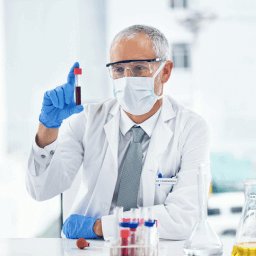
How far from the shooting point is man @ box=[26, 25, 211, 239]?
1.61 meters

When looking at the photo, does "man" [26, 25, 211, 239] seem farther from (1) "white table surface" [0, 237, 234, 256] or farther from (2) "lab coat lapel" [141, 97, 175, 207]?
(1) "white table surface" [0, 237, 234, 256]

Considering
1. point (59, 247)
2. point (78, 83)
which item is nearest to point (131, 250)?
point (59, 247)

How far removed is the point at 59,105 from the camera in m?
1.47

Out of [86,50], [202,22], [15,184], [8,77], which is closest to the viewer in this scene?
[15,184]

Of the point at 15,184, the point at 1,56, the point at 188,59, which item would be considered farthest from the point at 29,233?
the point at 188,59

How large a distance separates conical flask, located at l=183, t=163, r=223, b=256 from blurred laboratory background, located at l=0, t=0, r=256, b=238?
5912mm

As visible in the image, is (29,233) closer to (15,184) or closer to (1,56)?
(15,184)

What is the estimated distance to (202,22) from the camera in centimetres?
727

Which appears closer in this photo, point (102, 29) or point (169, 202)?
point (169, 202)

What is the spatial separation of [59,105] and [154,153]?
575 mm

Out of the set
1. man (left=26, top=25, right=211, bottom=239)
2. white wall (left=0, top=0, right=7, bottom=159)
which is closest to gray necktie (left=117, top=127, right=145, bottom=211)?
man (left=26, top=25, right=211, bottom=239)

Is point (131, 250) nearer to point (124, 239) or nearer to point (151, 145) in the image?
point (124, 239)

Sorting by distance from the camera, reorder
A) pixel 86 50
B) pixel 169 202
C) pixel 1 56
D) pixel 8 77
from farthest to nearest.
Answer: pixel 86 50 < pixel 8 77 < pixel 1 56 < pixel 169 202

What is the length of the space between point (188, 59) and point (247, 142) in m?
2.62
